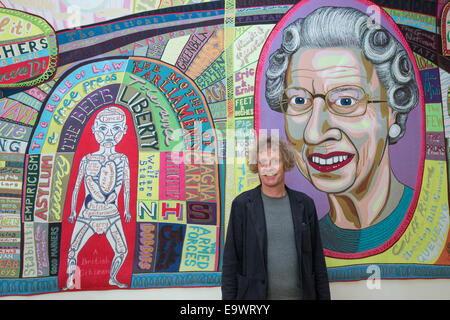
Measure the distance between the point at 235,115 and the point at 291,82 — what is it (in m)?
0.46

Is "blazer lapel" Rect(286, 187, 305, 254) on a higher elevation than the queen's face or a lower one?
lower

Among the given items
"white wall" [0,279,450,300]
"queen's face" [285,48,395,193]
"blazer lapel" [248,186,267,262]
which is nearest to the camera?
"blazer lapel" [248,186,267,262]

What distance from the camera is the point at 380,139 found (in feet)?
8.35

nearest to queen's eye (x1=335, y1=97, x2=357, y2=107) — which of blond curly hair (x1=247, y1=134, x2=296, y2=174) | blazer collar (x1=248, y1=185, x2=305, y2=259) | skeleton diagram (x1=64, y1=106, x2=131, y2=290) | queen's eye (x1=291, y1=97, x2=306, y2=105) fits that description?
queen's eye (x1=291, y1=97, x2=306, y2=105)

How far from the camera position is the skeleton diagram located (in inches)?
94.3

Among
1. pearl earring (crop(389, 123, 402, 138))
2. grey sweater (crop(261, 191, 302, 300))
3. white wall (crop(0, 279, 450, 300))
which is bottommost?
white wall (crop(0, 279, 450, 300))

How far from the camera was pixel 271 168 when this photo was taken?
1.82 metres

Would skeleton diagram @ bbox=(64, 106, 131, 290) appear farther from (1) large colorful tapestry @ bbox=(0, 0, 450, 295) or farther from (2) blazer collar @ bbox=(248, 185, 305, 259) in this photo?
(2) blazer collar @ bbox=(248, 185, 305, 259)

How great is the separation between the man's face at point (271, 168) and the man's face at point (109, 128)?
1.09m

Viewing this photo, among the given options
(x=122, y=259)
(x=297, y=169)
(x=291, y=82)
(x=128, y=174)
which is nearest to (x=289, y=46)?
(x=291, y=82)

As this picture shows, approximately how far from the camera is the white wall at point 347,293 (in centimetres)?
238

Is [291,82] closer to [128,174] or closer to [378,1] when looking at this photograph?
[378,1]

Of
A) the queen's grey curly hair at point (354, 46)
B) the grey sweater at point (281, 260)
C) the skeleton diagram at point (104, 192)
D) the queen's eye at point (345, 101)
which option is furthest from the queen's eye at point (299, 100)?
the skeleton diagram at point (104, 192)

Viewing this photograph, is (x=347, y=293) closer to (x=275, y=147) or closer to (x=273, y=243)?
(x=273, y=243)
